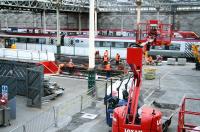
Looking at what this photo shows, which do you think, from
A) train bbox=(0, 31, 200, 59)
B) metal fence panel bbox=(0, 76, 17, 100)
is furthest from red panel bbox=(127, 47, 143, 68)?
train bbox=(0, 31, 200, 59)

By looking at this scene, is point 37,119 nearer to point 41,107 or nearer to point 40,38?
point 41,107

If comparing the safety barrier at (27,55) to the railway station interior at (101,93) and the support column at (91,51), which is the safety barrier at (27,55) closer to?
the railway station interior at (101,93)

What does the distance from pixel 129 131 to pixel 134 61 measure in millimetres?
2336

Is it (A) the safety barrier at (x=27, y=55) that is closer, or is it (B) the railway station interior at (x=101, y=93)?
(B) the railway station interior at (x=101, y=93)

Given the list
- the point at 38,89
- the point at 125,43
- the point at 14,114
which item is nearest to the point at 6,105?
the point at 14,114

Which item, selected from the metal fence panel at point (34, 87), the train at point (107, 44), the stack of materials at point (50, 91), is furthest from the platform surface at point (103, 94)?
the train at point (107, 44)

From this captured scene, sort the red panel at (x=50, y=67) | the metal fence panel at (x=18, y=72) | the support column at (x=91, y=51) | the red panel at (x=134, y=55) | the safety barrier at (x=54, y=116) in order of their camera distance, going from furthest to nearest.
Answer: the red panel at (x=50, y=67) < the metal fence panel at (x=18, y=72) < the support column at (x=91, y=51) < the safety barrier at (x=54, y=116) < the red panel at (x=134, y=55)

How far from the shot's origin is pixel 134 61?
994cm

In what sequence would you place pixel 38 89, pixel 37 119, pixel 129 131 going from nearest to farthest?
1. pixel 129 131
2. pixel 37 119
3. pixel 38 89

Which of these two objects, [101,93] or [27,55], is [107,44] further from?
[101,93]

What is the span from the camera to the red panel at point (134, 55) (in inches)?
385

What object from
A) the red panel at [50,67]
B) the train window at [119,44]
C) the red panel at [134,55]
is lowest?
the red panel at [50,67]

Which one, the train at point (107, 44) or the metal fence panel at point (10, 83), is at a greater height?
the train at point (107, 44)

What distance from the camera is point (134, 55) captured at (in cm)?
989
